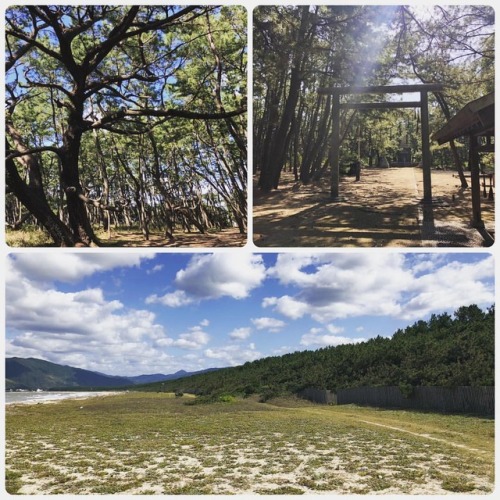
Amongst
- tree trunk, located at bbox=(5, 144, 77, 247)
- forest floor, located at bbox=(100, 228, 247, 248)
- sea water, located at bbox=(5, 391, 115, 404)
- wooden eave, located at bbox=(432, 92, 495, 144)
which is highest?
wooden eave, located at bbox=(432, 92, 495, 144)

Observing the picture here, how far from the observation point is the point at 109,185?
16.3 ft

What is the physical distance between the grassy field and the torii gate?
7.45 feet

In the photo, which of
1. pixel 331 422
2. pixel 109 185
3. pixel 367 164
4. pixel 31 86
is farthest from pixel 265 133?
pixel 331 422

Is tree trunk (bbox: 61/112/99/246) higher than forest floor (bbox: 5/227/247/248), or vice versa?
tree trunk (bbox: 61/112/99/246)

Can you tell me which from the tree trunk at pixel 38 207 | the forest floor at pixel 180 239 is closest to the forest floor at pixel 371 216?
the forest floor at pixel 180 239

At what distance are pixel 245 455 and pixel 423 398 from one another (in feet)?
18.8

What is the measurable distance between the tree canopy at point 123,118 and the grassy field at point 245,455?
2.00m

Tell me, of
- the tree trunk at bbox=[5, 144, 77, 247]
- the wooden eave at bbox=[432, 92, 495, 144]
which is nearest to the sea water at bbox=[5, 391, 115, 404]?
the tree trunk at bbox=[5, 144, 77, 247]

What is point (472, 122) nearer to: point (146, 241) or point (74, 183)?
point (146, 241)

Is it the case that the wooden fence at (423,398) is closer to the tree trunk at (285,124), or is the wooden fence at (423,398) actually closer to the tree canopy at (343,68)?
the tree canopy at (343,68)

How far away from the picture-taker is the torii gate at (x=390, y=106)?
157 inches

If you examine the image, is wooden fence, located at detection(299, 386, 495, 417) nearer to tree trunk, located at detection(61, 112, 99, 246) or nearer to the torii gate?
the torii gate

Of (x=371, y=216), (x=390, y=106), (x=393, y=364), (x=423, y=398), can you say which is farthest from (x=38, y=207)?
(x=393, y=364)

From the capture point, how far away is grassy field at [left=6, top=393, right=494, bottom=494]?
4066 millimetres
